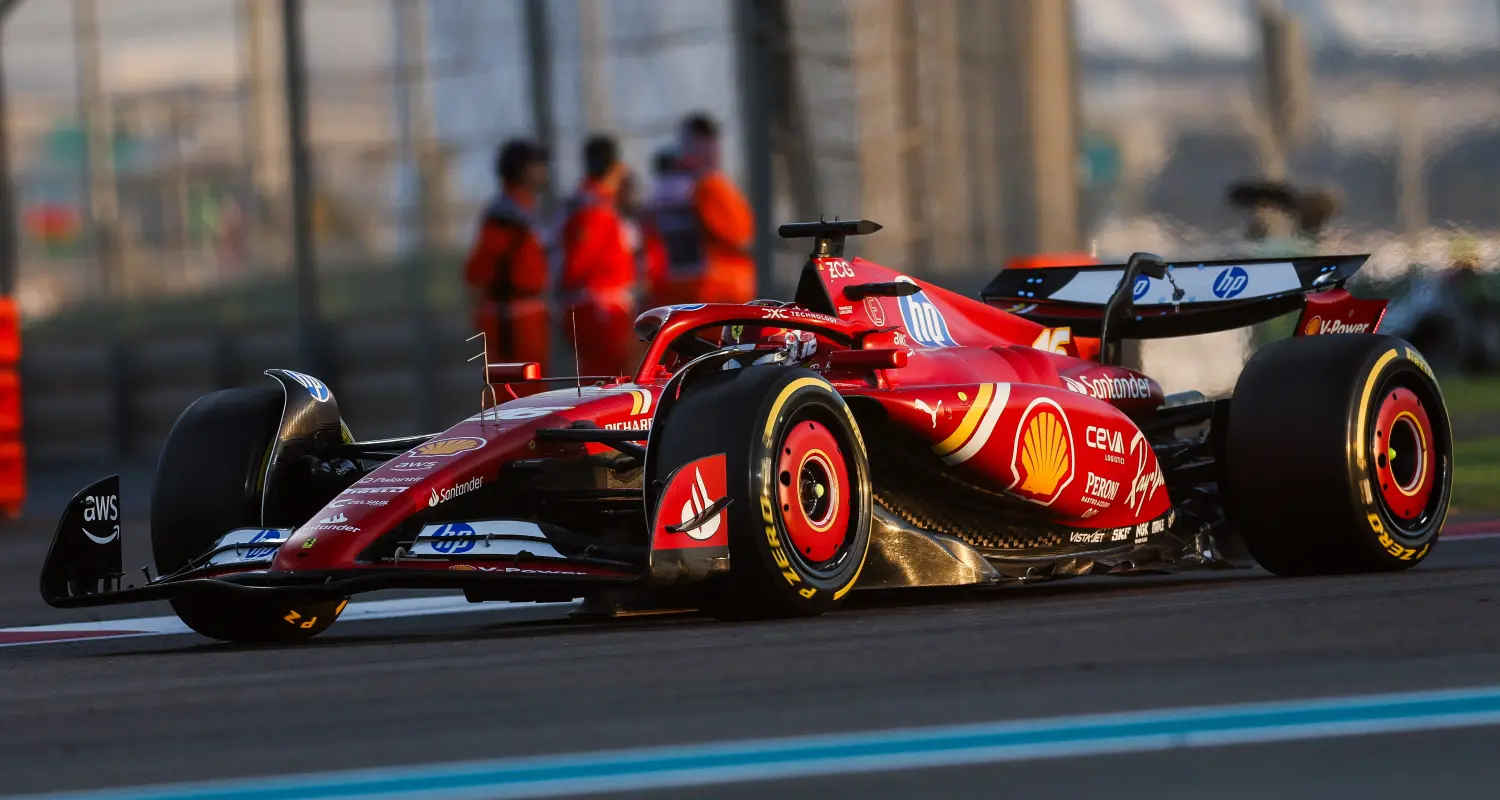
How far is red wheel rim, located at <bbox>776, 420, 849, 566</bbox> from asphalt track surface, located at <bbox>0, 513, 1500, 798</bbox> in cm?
21

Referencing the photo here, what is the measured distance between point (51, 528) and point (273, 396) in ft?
25.3

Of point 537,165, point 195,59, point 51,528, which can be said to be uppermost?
point 195,59

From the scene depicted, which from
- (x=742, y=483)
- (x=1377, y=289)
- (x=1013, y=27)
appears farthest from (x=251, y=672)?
(x=1377, y=289)

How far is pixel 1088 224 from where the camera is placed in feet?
61.9

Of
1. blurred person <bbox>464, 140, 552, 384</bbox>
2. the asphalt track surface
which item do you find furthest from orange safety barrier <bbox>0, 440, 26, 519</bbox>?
the asphalt track surface

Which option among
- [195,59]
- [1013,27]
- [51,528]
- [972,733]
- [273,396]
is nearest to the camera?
[972,733]

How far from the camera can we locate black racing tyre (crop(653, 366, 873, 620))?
20.4 ft

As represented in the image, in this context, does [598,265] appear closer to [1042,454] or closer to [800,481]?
[1042,454]

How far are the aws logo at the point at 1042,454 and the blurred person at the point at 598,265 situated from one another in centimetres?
820

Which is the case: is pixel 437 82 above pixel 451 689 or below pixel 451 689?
above

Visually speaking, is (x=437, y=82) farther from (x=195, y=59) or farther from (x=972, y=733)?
(x=972, y=733)

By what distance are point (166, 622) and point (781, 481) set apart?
9.45 feet

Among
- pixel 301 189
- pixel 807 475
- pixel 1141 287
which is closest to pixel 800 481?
pixel 807 475

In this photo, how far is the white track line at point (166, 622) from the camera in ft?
25.8
